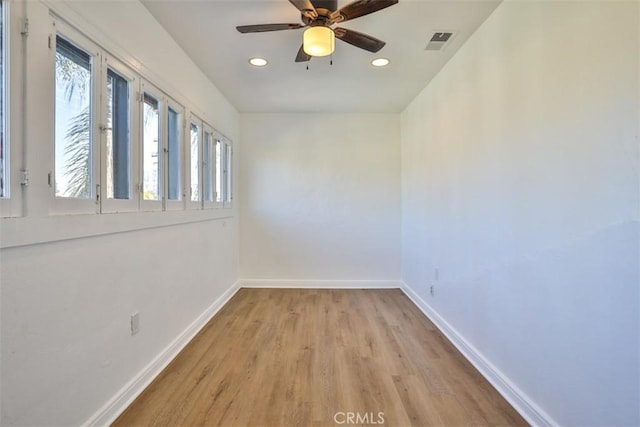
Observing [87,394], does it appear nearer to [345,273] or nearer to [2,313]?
[2,313]

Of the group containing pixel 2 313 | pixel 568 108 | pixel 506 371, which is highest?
pixel 568 108

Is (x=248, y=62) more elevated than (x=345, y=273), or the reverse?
(x=248, y=62)

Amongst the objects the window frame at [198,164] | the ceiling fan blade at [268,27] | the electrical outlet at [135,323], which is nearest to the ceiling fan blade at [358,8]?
the ceiling fan blade at [268,27]

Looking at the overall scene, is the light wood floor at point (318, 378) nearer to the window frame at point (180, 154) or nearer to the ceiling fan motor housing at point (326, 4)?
the window frame at point (180, 154)

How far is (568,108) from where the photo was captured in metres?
1.49

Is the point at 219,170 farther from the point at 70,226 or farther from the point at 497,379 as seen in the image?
the point at 497,379

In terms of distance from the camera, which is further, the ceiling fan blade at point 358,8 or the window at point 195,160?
the window at point 195,160

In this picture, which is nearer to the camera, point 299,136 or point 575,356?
point 575,356

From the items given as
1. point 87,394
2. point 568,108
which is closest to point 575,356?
point 568,108

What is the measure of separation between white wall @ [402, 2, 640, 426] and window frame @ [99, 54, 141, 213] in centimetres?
237

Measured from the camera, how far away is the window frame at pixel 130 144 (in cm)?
169

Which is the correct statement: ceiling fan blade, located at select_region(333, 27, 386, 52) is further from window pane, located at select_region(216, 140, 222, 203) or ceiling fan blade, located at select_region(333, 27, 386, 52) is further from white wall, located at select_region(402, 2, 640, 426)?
window pane, located at select_region(216, 140, 222, 203)

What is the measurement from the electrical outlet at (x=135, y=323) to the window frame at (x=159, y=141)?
2.24 feet

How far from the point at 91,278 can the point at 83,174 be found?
1.75ft
